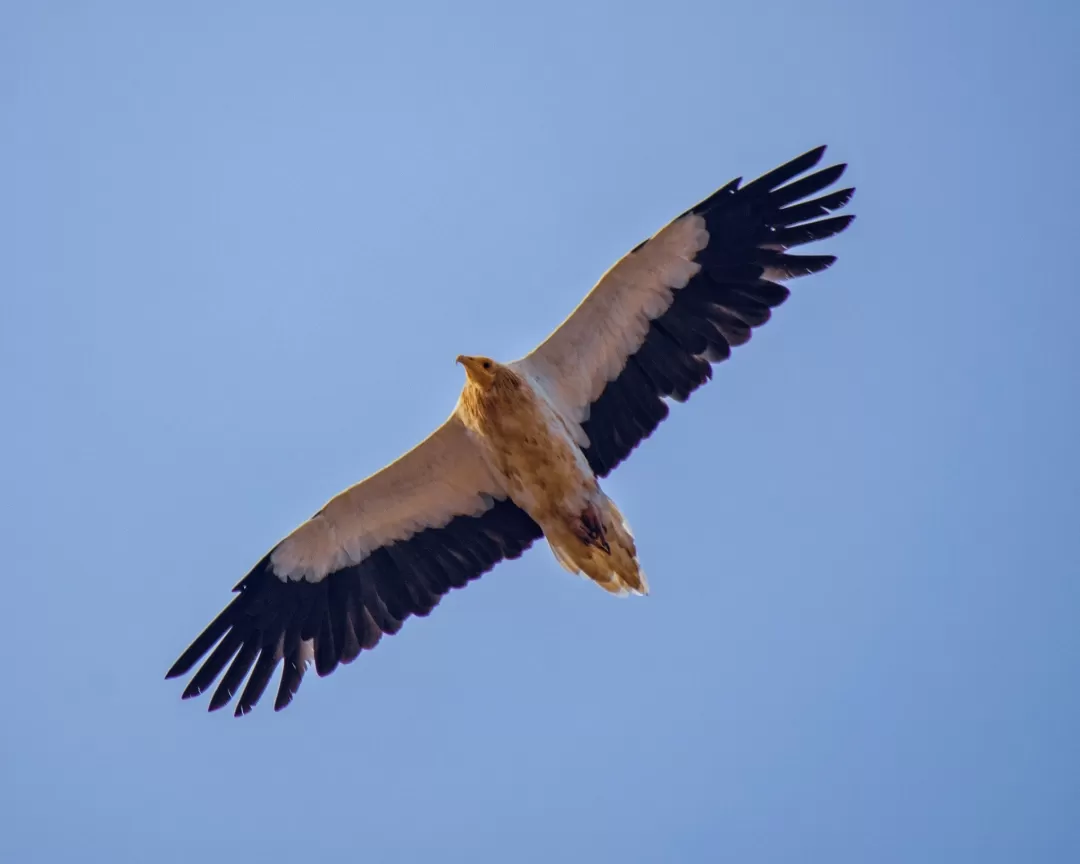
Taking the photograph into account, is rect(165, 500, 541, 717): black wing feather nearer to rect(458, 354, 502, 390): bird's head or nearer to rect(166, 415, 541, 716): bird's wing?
rect(166, 415, 541, 716): bird's wing

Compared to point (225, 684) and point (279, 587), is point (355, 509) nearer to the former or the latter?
point (279, 587)

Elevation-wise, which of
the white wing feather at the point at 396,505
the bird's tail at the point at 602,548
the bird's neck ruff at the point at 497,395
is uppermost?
the white wing feather at the point at 396,505

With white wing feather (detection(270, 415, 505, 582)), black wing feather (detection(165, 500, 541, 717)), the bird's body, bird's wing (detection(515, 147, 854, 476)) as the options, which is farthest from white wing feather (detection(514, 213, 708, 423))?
black wing feather (detection(165, 500, 541, 717))

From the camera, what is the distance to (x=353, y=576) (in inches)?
434

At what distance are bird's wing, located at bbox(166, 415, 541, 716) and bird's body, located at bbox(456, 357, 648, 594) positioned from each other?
1.83 feet

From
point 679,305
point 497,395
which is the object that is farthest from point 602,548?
point 679,305

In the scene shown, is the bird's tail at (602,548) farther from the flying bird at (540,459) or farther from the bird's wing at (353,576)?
the bird's wing at (353,576)

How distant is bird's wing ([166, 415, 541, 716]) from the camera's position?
1085 cm

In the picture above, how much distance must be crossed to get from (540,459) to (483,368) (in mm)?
786

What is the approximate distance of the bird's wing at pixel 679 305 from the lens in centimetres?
1005

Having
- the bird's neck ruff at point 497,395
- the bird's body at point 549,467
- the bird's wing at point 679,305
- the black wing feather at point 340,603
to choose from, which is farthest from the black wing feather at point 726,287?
the black wing feather at point 340,603

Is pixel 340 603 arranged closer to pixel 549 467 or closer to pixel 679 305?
pixel 549 467

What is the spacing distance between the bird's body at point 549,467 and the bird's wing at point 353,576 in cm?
56

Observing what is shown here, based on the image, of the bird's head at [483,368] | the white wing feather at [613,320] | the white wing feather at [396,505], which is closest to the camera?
the bird's head at [483,368]
